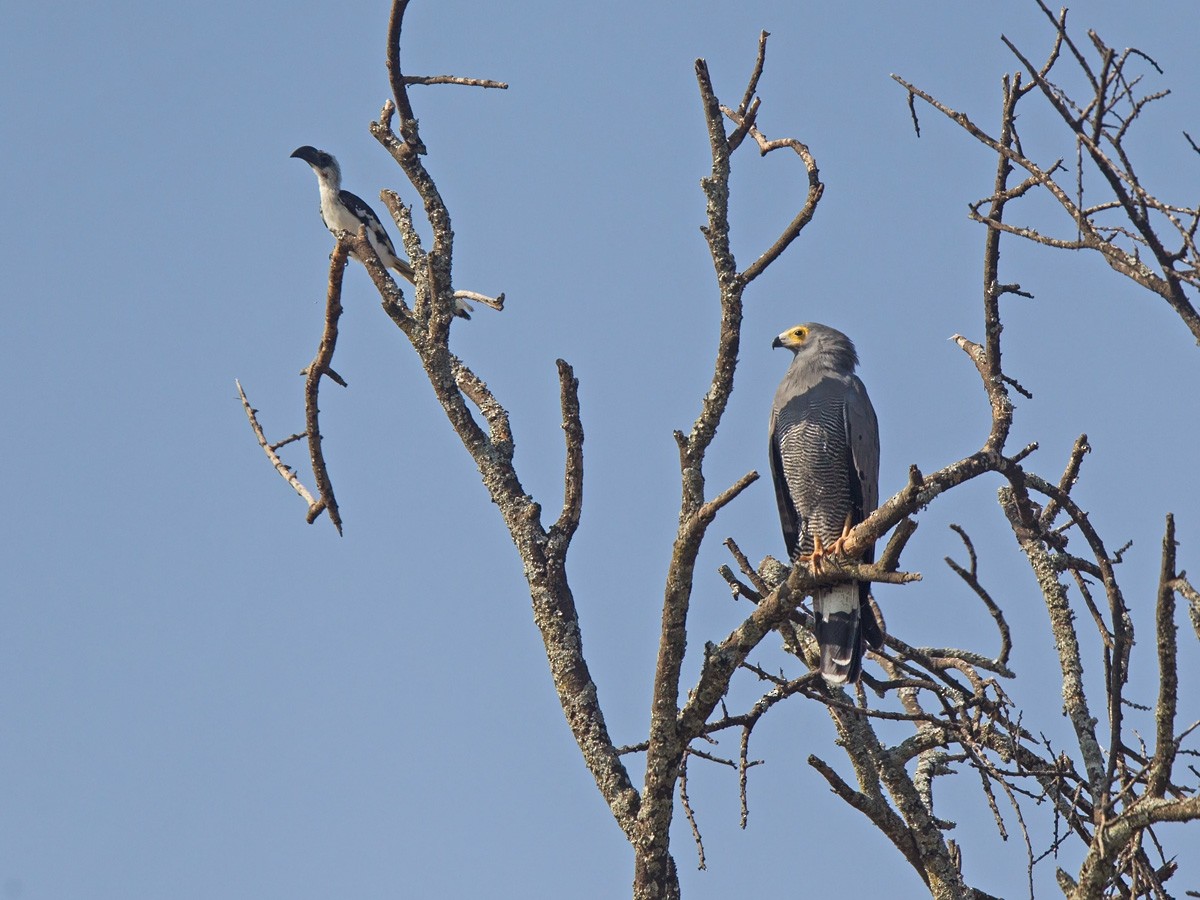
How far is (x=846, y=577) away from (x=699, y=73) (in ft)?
5.09

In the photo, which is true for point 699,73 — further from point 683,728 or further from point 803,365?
point 803,365

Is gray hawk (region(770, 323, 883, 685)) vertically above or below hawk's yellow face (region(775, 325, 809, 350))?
below

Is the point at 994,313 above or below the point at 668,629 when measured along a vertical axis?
above

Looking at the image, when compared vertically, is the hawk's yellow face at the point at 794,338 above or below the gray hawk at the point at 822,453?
above

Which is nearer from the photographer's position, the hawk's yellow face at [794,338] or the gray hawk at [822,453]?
the gray hawk at [822,453]

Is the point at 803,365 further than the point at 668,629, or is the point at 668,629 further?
the point at 803,365

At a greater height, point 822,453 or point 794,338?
point 794,338

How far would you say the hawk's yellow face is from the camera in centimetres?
699

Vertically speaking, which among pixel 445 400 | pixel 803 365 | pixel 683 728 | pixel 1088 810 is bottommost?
pixel 1088 810

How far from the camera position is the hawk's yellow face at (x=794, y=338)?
6.99 metres

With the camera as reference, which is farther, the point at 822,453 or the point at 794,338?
the point at 794,338

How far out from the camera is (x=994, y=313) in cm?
465

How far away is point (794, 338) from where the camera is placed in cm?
704

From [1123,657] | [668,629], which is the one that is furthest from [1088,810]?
[668,629]
